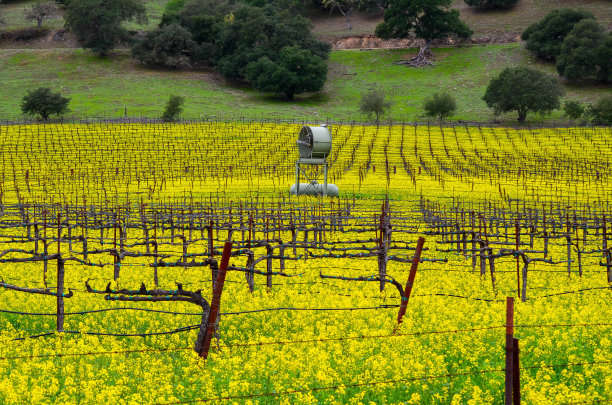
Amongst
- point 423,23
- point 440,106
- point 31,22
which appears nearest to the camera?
point 440,106

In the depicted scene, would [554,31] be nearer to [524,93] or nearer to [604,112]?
[524,93]

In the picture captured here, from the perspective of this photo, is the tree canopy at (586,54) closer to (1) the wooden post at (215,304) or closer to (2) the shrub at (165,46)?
(2) the shrub at (165,46)

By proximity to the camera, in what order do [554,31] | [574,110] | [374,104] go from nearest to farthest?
[574,110] → [374,104] → [554,31]

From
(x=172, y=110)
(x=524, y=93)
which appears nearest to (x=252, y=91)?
(x=172, y=110)

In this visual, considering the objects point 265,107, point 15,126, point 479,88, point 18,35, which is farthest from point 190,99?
point 18,35

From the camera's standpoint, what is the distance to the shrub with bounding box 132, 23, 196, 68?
396 feet

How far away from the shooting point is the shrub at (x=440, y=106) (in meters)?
97.1

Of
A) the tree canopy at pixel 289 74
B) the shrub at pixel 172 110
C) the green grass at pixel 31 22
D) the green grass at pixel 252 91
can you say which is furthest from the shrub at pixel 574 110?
the green grass at pixel 31 22

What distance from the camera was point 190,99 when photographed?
108 m

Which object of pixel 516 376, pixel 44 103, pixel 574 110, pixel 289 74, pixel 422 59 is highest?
pixel 516 376

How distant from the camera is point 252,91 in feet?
391

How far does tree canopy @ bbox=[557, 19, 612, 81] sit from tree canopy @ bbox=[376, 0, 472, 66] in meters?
20.0

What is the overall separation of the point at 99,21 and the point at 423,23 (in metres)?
52.9

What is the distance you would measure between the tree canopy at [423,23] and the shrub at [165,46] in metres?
33.1
